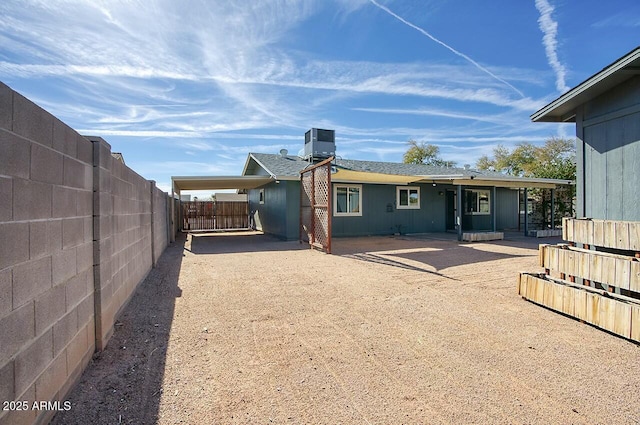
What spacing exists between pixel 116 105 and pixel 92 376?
33.4 feet

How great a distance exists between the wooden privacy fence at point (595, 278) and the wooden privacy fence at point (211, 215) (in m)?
16.6

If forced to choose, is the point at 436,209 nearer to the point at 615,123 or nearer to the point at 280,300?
the point at 615,123

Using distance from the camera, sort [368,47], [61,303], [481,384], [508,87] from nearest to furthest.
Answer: [61,303], [481,384], [368,47], [508,87]

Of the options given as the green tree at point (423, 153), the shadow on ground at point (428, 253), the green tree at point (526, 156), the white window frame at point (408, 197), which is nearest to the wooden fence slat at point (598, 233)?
the shadow on ground at point (428, 253)

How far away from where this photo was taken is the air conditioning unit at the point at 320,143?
13297 millimetres

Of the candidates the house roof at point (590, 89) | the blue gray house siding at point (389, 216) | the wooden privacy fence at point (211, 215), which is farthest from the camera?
the wooden privacy fence at point (211, 215)

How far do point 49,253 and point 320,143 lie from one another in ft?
39.0

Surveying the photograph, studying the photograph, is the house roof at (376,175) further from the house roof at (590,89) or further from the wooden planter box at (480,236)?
the house roof at (590,89)

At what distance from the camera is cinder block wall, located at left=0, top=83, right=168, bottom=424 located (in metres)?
1.58

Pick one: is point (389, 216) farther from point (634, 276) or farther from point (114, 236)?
point (114, 236)

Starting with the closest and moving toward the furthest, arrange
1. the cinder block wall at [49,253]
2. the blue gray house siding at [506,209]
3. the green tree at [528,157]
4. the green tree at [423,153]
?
the cinder block wall at [49,253]
the blue gray house siding at [506,209]
the green tree at [528,157]
the green tree at [423,153]

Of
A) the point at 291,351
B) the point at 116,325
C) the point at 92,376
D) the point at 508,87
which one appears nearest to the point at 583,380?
the point at 291,351

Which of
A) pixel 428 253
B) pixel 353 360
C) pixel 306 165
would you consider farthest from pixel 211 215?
pixel 353 360

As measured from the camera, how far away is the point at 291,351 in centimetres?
301
